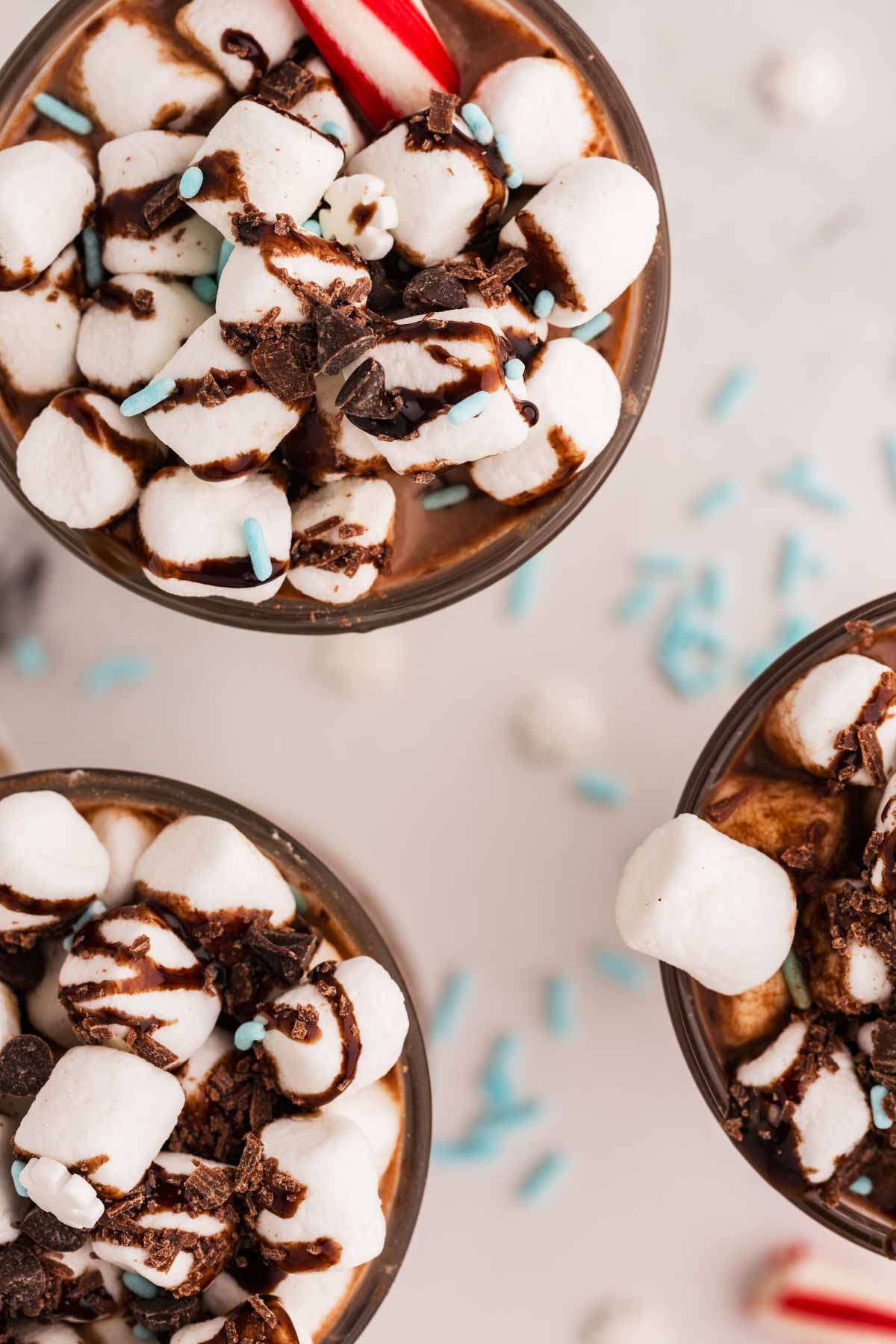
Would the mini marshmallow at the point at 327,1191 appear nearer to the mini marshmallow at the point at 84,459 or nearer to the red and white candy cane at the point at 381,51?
the mini marshmallow at the point at 84,459

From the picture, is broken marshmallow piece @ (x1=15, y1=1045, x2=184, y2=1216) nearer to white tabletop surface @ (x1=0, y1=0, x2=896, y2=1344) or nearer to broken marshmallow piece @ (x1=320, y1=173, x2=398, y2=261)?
white tabletop surface @ (x1=0, y1=0, x2=896, y2=1344)

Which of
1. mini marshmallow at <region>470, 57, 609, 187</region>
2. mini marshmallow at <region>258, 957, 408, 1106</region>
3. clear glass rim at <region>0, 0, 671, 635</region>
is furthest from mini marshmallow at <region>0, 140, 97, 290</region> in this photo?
mini marshmallow at <region>258, 957, 408, 1106</region>

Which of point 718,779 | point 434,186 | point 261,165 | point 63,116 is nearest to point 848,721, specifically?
point 718,779

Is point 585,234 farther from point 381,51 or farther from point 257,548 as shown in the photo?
point 257,548

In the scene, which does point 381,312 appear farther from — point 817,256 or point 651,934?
point 817,256

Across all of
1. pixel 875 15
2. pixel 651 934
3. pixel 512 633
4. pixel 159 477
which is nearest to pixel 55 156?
pixel 159 477
